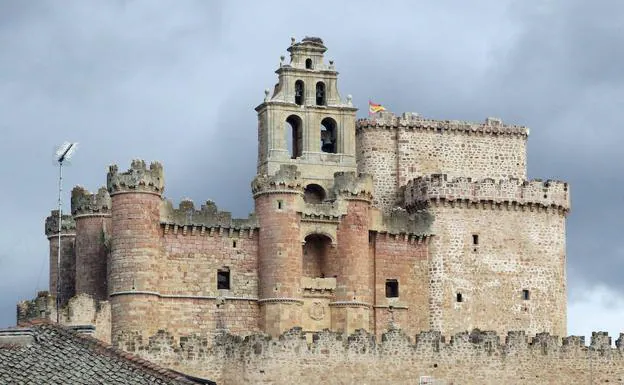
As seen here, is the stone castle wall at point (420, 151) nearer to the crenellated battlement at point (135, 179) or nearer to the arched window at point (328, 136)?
the arched window at point (328, 136)

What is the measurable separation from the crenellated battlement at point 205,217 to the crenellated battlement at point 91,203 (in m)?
3.12

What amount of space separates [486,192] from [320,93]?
8.36m

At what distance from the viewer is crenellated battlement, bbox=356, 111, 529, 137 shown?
281 feet

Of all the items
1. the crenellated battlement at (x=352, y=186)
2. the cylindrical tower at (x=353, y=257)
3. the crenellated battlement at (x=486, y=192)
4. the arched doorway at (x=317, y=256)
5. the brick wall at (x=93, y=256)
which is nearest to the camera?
the cylindrical tower at (x=353, y=257)

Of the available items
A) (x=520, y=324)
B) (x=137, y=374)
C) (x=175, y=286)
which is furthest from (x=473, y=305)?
(x=137, y=374)

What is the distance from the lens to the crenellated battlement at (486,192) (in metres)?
83.1

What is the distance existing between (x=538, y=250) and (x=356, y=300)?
935 centimetres

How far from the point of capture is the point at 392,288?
82.1m

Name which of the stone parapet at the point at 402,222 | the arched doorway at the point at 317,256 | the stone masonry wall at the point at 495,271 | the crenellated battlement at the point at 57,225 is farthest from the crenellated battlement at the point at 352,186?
the crenellated battlement at the point at 57,225

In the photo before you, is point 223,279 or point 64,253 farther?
point 64,253

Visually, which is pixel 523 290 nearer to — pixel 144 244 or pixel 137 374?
pixel 144 244

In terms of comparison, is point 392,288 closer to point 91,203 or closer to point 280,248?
point 280,248

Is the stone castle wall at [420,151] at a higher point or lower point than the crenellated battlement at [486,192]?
higher

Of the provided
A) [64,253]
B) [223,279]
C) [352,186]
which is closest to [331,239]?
[352,186]
